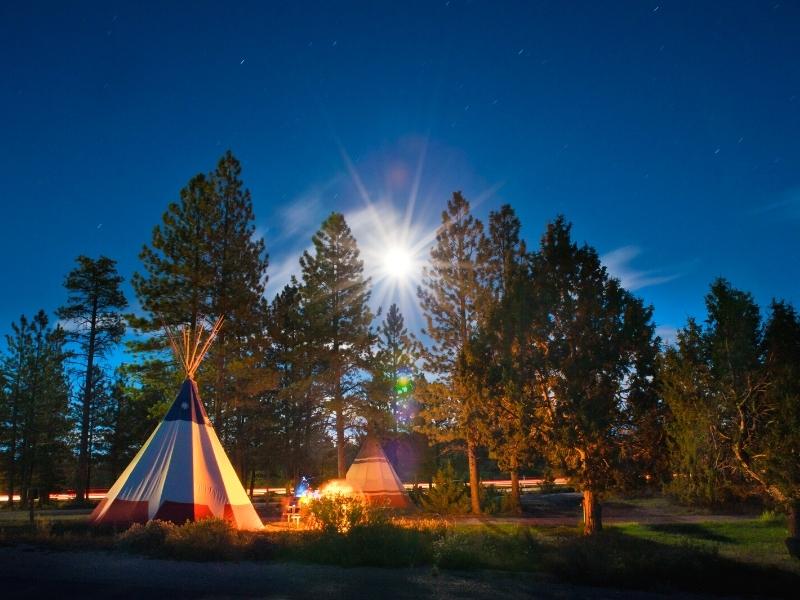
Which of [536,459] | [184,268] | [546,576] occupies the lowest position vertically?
[546,576]

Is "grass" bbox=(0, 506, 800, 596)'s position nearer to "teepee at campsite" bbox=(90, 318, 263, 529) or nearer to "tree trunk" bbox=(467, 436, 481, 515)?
"teepee at campsite" bbox=(90, 318, 263, 529)

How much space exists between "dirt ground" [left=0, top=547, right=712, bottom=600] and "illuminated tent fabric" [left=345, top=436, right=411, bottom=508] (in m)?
21.7

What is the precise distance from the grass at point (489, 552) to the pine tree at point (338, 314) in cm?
2091

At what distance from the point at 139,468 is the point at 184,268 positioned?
11307 mm

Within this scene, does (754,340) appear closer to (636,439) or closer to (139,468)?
(636,439)

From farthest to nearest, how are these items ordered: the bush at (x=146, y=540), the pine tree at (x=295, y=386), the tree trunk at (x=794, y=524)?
the pine tree at (x=295, y=386)
the bush at (x=146, y=540)
the tree trunk at (x=794, y=524)

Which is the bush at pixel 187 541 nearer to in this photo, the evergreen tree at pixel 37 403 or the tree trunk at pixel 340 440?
the tree trunk at pixel 340 440

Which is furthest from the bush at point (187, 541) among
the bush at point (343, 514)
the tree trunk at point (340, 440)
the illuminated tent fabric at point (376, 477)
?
the tree trunk at point (340, 440)

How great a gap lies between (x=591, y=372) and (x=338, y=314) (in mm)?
22812

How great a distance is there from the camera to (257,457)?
4512 centimetres

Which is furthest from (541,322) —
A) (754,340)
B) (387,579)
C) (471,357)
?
(387,579)

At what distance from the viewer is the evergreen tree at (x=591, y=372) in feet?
51.3

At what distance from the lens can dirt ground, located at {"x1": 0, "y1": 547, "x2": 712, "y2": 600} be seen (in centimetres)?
840

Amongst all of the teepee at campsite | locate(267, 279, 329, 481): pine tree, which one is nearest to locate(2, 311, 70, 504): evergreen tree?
locate(267, 279, 329, 481): pine tree
